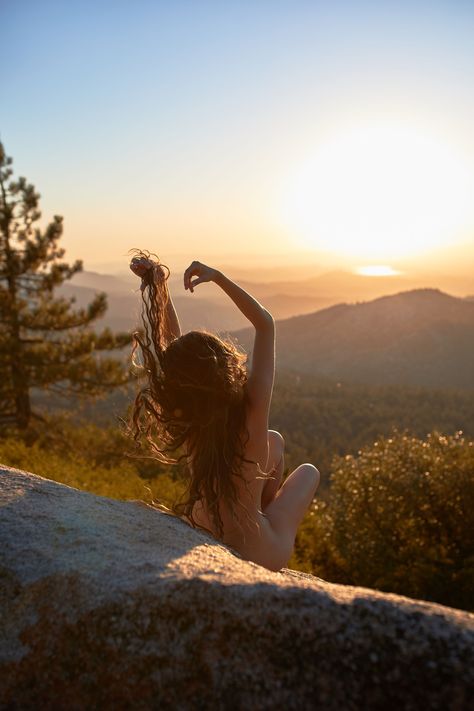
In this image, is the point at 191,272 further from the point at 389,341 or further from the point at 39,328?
the point at 389,341

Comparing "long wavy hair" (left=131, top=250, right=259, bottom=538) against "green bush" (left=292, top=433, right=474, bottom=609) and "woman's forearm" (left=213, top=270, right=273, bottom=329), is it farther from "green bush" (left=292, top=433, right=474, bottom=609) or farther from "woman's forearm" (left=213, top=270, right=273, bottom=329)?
"green bush" (left=292, top=433, right=474, bottom=609)

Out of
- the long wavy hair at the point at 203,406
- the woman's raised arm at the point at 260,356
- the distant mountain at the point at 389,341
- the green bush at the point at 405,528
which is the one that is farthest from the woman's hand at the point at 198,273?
the distant mountain at the point at 389,341

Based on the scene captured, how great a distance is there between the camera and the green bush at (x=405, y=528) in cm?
885

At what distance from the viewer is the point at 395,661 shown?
1586 millimetres

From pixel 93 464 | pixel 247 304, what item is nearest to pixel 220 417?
pixel 247 304

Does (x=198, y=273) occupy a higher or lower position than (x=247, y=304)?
higher

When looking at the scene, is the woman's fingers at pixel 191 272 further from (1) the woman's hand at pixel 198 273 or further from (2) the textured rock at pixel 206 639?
(2) the textured rock at pixel 206 639

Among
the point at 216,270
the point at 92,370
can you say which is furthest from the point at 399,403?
the point at 216,270

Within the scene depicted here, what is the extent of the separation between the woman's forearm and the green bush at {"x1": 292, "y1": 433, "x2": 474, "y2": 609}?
5976 mm

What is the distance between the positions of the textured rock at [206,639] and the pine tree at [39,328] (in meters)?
14.2

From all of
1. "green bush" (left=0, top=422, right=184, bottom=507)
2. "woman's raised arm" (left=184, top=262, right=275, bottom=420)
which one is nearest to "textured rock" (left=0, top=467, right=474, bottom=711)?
"woman's raised arm" (left=184, top=262, right=275, bottom=420)

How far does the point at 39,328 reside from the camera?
16141mm

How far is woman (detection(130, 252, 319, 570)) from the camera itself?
326 cm

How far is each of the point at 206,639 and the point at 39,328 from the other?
15.6 m
